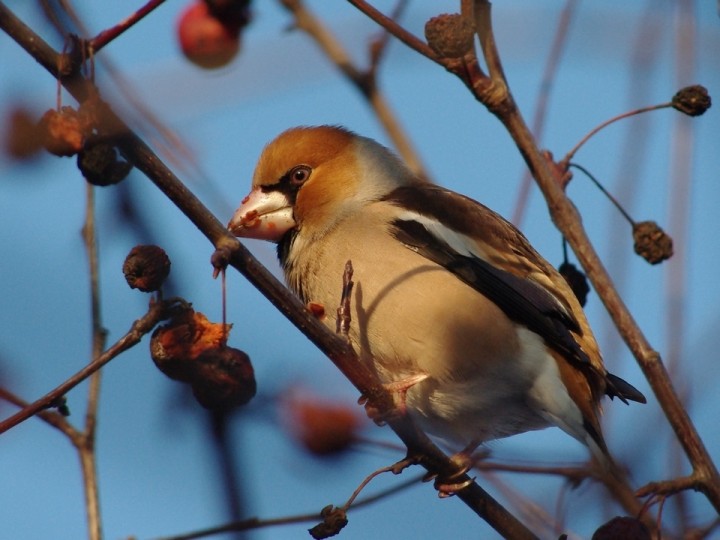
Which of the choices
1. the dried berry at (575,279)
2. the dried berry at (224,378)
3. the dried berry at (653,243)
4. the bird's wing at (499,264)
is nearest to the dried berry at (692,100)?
the dried berry at (653,243)

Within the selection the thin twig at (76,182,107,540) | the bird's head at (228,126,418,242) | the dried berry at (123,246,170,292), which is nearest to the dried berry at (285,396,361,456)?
the dried berry at (123,246,170,292)

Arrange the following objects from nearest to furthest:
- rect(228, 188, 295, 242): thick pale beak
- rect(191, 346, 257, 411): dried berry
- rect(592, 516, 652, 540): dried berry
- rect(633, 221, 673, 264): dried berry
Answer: rect(191, 346, 257, 411): dried berry → rect(592, 516, 652, 540): dried berry → rect(633, 221, 673, 264): dried berry → rect(228, 188, 295, 242): thick pale beak

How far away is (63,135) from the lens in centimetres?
212

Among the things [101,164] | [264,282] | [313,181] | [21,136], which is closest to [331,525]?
[264,282]

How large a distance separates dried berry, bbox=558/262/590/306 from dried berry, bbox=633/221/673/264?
325mm

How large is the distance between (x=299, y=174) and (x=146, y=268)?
7.96 feet

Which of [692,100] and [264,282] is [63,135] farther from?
[692,100]

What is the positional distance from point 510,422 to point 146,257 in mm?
2235

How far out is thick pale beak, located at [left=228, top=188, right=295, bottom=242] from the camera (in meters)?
4.11

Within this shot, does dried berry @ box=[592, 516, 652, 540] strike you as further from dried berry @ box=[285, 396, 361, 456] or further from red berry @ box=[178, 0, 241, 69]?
red berry @ box=[178, 0, 241, 69]

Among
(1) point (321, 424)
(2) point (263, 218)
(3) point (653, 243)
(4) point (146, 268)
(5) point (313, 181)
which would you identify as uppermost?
(5) point (313, 181)

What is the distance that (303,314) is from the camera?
2.33 m

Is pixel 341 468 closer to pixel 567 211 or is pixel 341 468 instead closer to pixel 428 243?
pixel 567 211

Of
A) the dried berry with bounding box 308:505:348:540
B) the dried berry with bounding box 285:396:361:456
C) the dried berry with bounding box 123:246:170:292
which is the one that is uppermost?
the dried berry with bounding box 123:246:170:292
